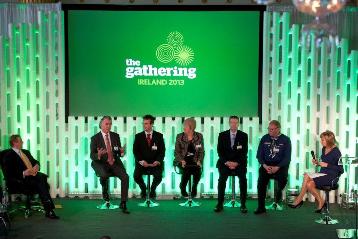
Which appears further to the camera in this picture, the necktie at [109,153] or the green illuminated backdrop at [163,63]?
the green illuminated backdrop at [163,63]

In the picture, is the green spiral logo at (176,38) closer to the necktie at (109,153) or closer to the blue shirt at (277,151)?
the necktie at (109,153)

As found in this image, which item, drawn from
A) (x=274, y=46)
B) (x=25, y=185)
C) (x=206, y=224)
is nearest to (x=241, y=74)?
(x=274, y=46)

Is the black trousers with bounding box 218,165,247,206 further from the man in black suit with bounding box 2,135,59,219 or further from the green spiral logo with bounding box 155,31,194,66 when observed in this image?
the man in black suit with bounding box 2,135,59,219

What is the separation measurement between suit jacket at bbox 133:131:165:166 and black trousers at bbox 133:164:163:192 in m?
0.11

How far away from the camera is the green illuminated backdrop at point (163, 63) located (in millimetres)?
9430

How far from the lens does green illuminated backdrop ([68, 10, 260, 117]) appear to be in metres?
9.43

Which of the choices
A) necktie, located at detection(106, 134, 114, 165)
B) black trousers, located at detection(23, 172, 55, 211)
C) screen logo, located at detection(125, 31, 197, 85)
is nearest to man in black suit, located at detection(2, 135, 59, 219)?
black trousers, located at detection(23, 172, 55, 211)

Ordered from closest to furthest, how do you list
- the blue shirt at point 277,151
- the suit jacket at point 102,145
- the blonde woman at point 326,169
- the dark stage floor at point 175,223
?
the dark stage floor at point 175,223
the blonde woman at point 326,169
the blue shirt at point 277,151
the suit jacket at point 102,145

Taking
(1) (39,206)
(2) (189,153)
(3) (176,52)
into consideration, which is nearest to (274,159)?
(2) (189,153)

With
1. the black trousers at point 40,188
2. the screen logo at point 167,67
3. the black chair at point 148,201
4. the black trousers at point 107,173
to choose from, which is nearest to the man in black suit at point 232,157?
the black chair at point 148,201

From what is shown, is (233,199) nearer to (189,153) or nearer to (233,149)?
(233,149)

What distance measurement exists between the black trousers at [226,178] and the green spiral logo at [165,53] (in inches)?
72.5

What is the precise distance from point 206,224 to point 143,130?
2.05m

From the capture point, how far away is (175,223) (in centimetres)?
805
